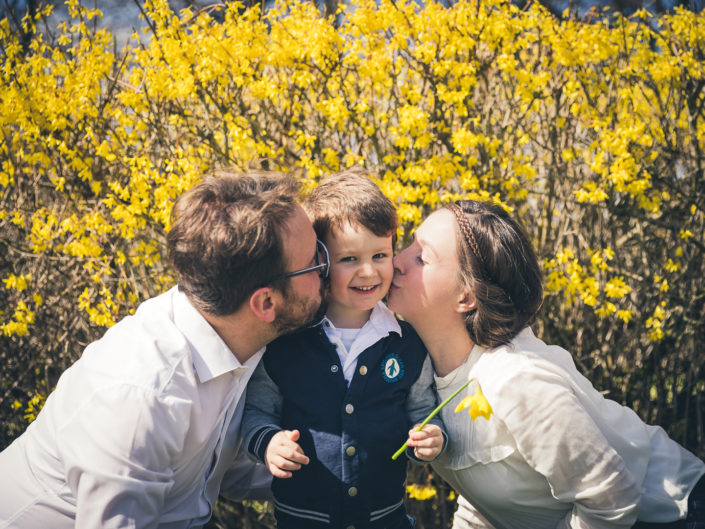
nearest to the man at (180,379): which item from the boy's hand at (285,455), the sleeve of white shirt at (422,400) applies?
the boy's hand at (285,455)

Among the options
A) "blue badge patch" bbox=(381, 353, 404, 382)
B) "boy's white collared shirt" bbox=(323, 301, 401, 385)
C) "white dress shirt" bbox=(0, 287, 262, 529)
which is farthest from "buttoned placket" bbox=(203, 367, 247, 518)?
"blue badge patch" bbox=(381, 353, 404, 382)

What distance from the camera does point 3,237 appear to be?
3418 mm

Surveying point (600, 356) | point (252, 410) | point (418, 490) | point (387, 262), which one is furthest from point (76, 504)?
point (600, 356)

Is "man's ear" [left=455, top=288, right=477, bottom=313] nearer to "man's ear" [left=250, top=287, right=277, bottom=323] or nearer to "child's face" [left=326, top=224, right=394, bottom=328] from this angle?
"child's face" [left=326, top=224, right=394, bottom=328]

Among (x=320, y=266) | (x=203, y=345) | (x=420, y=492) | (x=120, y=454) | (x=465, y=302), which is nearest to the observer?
(x=120, y=454)

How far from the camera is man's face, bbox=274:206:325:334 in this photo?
66.1 inches

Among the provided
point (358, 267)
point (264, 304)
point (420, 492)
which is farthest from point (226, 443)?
point (420, 492)

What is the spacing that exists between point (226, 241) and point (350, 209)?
0.44 meters

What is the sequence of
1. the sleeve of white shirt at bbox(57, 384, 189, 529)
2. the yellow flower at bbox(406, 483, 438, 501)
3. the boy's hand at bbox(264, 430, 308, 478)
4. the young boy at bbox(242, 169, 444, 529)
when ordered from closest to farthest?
the sleeve of white shirt at bbox(57, 384, 189, 529) → the boy's hand at bbox(264, 430, 308, 478) → the young boy at bbox(242, 169, 444, 529) → the yellow flower at bbox(406, 483, 438, 501)

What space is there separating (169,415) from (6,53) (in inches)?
105

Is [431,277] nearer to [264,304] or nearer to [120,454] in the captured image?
[264,304]

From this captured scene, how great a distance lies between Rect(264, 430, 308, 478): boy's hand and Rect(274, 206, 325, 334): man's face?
35 centimetres

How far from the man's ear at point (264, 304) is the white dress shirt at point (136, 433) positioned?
142 millimetres

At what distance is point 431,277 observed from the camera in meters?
1.83
